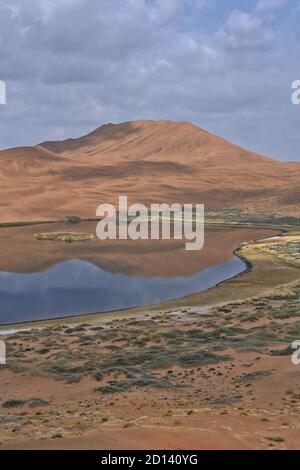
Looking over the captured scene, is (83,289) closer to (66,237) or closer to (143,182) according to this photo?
(66,237)

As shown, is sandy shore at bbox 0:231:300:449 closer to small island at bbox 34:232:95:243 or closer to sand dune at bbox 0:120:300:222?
small island at bbox 34:232:95:243

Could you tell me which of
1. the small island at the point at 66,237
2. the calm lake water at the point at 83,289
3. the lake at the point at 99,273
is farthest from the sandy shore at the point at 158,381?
the small island at the point at 66,237

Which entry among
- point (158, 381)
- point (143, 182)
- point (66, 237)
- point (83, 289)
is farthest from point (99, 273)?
point (143, 182)

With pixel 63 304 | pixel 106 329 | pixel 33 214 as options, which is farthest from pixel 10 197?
pixel 106 329

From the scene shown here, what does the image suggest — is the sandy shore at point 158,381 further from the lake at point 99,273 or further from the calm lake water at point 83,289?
the lake at point 99,273

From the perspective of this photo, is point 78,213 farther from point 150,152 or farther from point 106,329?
point 150,152
